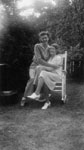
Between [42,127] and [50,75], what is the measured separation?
1669mm

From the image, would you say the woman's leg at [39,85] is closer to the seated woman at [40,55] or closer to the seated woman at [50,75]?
the seated woman at [50,75]

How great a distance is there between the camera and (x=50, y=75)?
5285 mm

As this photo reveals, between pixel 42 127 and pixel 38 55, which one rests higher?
pixel 38 55

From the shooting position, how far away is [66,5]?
337 inches

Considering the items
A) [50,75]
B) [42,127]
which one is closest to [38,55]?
[50,75]

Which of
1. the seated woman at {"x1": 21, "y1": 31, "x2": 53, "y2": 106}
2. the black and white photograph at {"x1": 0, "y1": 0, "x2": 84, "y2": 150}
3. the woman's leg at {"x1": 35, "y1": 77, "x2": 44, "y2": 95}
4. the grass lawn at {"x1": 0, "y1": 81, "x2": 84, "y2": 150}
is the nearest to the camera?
the grass lawn at {"x1": 0, "y1": 81, "x2": 84, "y2": 150}

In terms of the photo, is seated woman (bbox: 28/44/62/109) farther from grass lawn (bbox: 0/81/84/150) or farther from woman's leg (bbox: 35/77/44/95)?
grass lawn (bbox: 0/81/84/150)

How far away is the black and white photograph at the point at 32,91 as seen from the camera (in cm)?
330

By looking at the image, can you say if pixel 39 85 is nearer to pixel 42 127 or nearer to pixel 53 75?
pixel 53 75

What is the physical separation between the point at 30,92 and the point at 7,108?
0.58m

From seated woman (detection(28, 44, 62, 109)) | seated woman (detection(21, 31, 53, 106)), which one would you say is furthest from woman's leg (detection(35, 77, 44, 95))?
seated woman (detection(21, 31, 53, 106))

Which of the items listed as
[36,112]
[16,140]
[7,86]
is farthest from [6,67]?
[16,140]

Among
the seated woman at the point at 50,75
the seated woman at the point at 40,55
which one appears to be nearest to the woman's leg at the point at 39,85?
the seated woman at the point at 50,75

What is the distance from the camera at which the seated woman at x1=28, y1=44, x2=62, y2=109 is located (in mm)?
5141
